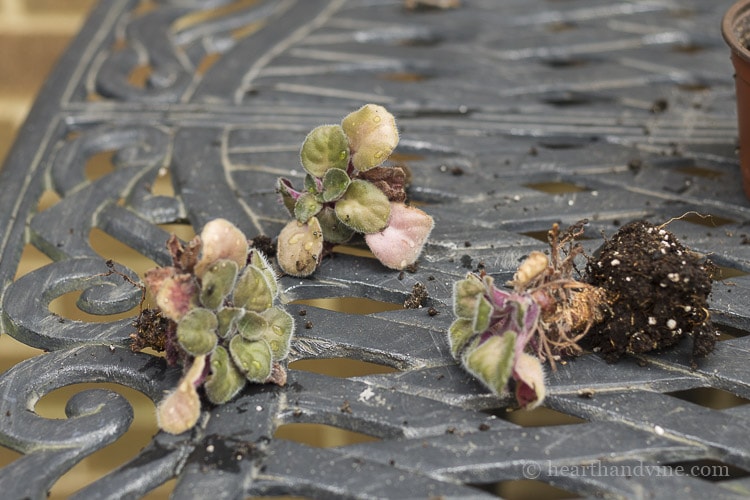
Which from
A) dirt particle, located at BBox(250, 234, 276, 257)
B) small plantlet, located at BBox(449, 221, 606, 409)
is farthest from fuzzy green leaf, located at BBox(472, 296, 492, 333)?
dirt particle, located at BBox(250, 234, 276, 257)

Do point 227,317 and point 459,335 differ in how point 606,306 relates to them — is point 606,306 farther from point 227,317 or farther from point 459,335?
point 227,317

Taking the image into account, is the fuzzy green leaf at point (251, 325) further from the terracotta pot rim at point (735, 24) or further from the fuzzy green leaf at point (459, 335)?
the terracotta pot rim at point (735, 24)

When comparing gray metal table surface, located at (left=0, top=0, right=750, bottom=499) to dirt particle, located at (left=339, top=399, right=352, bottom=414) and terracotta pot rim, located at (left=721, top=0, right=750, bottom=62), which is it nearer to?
dirt particle, located at (left=339, top=399, right=352, bottom=414)

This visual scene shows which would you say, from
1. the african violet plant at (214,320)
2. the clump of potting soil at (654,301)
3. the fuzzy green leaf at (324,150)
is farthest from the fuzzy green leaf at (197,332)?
the clump of potting soil at (654,301)

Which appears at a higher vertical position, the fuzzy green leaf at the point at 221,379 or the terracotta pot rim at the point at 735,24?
the terracotta pot rim at the point at 735,24

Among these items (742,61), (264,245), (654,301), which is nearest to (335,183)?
(264,245)

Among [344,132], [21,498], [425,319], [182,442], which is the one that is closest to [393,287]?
[425,319]
